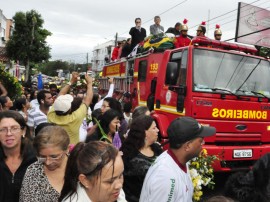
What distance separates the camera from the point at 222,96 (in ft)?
19.7

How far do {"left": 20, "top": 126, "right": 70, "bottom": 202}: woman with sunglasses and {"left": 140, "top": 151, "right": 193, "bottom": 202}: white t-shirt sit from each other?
2.14 feet

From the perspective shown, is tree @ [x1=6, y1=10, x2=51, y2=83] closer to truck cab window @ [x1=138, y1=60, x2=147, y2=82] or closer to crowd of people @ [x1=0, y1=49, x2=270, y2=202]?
truck cab window @ [x1=138, y1=60, x2=147, y2=82]

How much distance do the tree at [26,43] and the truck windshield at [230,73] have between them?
1372 inches

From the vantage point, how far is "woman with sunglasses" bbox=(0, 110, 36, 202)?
109 inches

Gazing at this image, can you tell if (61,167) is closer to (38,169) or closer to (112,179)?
(38,169)

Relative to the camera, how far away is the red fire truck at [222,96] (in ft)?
19.7

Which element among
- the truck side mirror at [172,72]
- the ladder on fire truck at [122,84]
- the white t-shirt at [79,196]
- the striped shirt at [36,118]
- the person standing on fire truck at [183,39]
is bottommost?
the striped shirt at [36,118]

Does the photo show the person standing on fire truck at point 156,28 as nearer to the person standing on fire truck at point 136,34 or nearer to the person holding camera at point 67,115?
the person standing on fire truck at point 136,34

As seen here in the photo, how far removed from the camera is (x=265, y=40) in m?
18.4

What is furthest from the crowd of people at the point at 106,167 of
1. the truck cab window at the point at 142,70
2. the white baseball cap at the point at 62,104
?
the truck cab window at the point at 142,70

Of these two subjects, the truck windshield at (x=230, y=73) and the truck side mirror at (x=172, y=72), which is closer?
the truck windshield at (x=230, y=73)

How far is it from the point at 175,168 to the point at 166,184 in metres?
0.17

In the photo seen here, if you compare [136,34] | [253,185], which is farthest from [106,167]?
[136,34]

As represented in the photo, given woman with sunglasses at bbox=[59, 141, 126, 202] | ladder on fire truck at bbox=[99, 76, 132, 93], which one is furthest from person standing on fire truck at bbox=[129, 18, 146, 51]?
woman with sunglasses at bbox=[59, 141, 126, 202]
